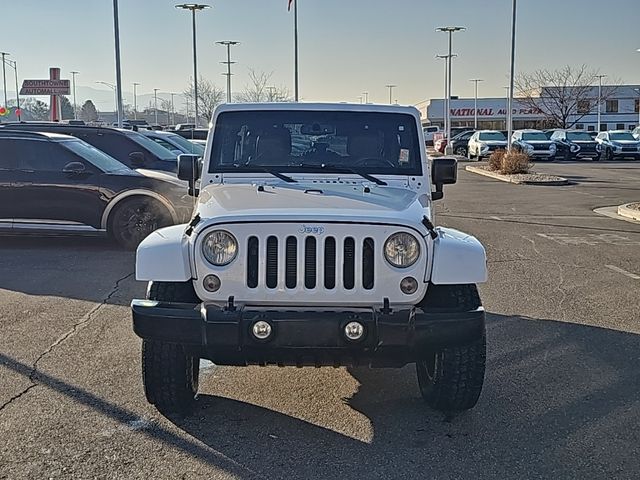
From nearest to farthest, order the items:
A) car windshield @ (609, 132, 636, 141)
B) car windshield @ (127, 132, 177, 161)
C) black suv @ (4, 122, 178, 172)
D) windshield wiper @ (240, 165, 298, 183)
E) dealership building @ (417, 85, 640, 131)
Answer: windshield wiper @ (240, 165, 298, 183), black suv @ (4, 122, 178, 172), car windshield @ (127, 132, 177, 161), car windshield @ (609, 132, 636, 141), dealership building @ (417, 85, 640, 131)

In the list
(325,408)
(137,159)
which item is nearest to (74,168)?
(137,159)

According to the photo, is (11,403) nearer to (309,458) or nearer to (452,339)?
(309,458)

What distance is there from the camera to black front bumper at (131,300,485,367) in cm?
408

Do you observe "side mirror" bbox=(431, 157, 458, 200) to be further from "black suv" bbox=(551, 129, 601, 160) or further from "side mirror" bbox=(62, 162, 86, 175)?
"black suv" bbox=(551, 129, 601, 160)

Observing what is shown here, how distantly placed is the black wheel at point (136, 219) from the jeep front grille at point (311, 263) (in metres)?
6.83

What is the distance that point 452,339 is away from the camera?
164 inches

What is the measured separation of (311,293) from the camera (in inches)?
167

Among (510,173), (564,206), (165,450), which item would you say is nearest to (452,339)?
(165,450)

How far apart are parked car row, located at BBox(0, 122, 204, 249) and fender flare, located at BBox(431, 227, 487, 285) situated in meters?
6.91

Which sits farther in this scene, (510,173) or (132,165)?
(510,173)

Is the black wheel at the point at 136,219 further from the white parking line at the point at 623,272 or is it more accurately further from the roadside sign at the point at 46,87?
the roadside sign at the point at 46,87

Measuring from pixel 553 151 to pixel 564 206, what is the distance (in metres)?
22.6

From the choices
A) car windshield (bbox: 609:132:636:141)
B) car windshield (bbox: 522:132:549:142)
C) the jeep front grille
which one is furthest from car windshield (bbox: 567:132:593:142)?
the jeep front grille

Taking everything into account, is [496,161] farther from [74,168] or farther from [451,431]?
[451,431]
